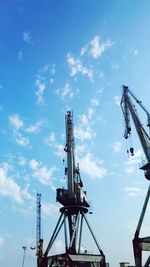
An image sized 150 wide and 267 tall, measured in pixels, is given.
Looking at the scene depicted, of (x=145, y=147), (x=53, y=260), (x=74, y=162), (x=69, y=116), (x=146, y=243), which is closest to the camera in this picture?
(x=146, y=243)

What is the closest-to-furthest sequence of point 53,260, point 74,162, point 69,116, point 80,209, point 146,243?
1. point 146,243
2. point 53,260
3. point 80,209
4. point 74,162
5. point 69,116

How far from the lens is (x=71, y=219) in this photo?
59469 mm

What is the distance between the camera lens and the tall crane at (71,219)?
5262 centimetres

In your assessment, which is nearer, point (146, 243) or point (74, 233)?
point (146, 243)

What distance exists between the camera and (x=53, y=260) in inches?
2183

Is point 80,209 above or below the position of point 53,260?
above

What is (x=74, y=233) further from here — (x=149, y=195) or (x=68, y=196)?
(x=149, y=195)

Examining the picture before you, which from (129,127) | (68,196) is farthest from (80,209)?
(129,127)

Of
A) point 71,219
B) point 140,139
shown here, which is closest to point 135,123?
point 140,139

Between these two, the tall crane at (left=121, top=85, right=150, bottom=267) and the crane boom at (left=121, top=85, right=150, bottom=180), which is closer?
the tall crane at (left=121, top=85, right=150, bottom=267)

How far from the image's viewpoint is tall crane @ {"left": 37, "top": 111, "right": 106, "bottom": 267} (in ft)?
173

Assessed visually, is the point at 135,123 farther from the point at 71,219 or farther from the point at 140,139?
the point at 71,219

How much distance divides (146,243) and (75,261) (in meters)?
14.5

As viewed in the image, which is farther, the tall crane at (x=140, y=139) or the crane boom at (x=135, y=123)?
the crane boom at (x=135, y=123)
